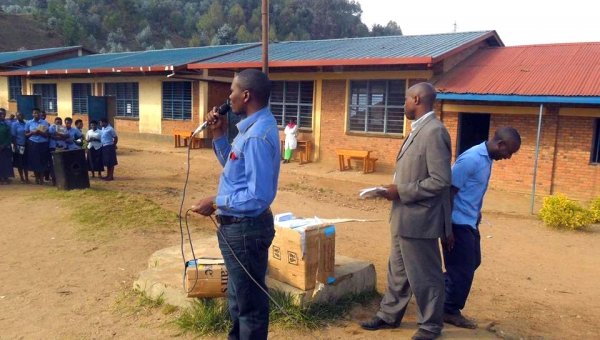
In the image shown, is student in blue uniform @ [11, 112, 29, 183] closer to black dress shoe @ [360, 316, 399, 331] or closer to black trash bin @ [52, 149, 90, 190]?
black trash bin @ [52, 149, 90, 190]

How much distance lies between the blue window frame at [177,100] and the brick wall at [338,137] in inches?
246

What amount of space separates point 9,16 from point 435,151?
53705mm

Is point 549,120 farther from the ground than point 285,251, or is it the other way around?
point 549,120

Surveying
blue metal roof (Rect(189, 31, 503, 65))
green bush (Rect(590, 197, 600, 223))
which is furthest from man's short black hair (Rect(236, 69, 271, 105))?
blue metal roof (Rect(189, 31, 503, 65))

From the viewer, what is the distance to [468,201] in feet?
12.3

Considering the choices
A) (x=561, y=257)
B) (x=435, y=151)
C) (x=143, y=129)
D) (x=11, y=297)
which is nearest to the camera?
(x=435, y=151)

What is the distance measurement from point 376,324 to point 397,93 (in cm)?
1069

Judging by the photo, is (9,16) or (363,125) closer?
(363,125)

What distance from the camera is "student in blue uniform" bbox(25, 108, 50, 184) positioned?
10750 millimetres

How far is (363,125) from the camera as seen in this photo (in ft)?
47.9

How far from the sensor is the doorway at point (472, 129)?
1412cm

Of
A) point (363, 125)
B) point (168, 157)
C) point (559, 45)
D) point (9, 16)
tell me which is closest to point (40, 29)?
point (9, 16)

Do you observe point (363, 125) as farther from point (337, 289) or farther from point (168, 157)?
point (337, 289)

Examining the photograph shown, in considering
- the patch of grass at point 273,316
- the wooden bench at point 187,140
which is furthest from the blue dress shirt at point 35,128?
the patch of grass at point 273,316
